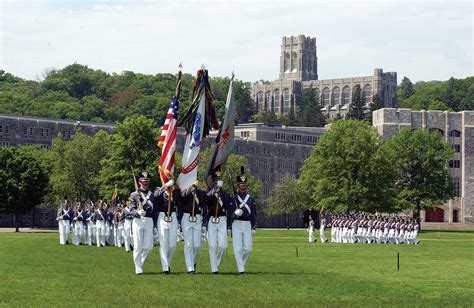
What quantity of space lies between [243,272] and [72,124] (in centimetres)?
11654

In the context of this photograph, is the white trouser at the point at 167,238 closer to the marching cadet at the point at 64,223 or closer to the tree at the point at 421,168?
the marching cadet at the point at 64,223

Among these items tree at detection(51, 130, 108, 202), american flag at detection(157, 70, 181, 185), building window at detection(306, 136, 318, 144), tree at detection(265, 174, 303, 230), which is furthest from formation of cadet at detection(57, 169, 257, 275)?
building window at detection(306, 136, 318, 144)

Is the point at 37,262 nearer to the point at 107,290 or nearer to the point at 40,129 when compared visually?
the point at 107,290

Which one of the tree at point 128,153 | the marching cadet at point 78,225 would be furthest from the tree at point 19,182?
the marching cadet at point 78,225

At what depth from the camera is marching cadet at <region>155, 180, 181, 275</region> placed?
3034 centimetres

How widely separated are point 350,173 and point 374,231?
1248 inches

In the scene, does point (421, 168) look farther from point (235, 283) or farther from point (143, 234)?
point (235, 283)

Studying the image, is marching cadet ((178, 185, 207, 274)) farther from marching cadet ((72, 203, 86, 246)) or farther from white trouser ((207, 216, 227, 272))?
marching cadet ((72, 203, 86, 246))

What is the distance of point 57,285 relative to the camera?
2606cm

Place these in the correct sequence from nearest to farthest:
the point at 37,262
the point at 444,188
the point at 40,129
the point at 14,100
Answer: the point at 37,262, the point at 444,188, the point at 40,129, the point at 14,100

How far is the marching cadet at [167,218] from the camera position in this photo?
30.3m

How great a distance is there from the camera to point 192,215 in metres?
31.0

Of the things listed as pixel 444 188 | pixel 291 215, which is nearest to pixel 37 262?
pixel 444 188

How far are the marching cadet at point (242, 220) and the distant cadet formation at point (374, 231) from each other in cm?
4231
